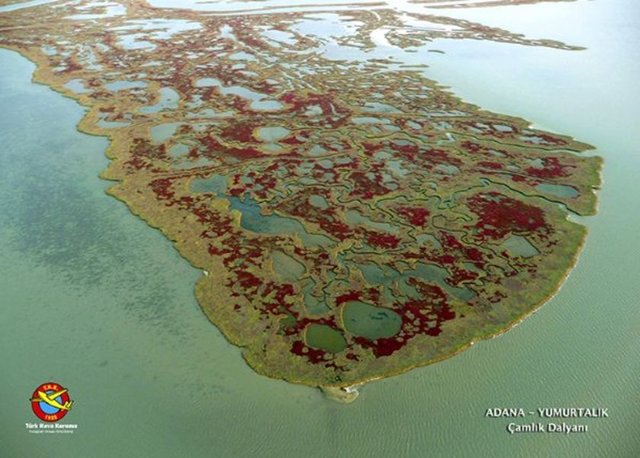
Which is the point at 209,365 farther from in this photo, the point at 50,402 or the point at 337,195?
the point at 337,195

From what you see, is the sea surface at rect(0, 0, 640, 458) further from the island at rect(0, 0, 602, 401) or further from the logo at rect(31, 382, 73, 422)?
the island at rect(0, 0, 602, 401)

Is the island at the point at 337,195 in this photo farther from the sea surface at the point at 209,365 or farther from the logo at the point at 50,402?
the logo at the point at 50,402

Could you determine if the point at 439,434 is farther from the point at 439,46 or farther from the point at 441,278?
the point at 439,46

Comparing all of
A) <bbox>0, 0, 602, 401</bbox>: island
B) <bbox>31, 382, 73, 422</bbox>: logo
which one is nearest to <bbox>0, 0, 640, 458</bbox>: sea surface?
<bbox>31, 382, 73, 422</bbox>: logo

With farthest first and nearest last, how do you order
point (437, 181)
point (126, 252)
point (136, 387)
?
1. point (437, 181)
2. point (126, 252)
3. point (136, 387)

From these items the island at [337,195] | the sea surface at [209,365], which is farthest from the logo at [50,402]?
the island at [337,195]

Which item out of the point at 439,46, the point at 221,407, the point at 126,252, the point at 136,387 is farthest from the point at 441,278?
the point at 439,46

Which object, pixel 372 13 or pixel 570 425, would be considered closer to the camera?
pixel 570 425
